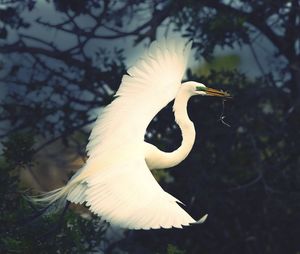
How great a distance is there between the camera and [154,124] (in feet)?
27.1

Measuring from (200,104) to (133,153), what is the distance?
7.81 ft

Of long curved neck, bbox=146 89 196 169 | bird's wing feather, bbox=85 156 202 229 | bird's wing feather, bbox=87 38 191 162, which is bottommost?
bird's wing feather, bbox=85 156 202 229

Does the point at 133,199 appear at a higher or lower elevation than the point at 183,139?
lower

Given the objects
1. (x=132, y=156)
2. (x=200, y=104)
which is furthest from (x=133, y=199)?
(x=200, y=104)

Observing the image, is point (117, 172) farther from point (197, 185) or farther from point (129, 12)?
point (129, 12)

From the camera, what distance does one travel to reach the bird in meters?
5.82

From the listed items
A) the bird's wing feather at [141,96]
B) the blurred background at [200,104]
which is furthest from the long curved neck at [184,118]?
the blurred background at [200,104]

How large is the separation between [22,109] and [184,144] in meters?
2.43

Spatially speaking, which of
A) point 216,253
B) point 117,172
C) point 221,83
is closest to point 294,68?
point 221,83

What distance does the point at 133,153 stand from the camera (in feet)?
20.2

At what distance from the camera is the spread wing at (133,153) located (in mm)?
5438

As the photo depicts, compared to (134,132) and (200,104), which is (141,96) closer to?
(134,132)

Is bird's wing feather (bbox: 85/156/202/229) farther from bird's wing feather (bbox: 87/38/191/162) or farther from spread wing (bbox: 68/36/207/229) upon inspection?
bird's wing feather (bbox: 87/38/191/162)

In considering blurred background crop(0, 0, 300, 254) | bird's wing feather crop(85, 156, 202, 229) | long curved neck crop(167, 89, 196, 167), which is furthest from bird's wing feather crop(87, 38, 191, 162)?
blurred background crop(0, 0, 300, 254)
